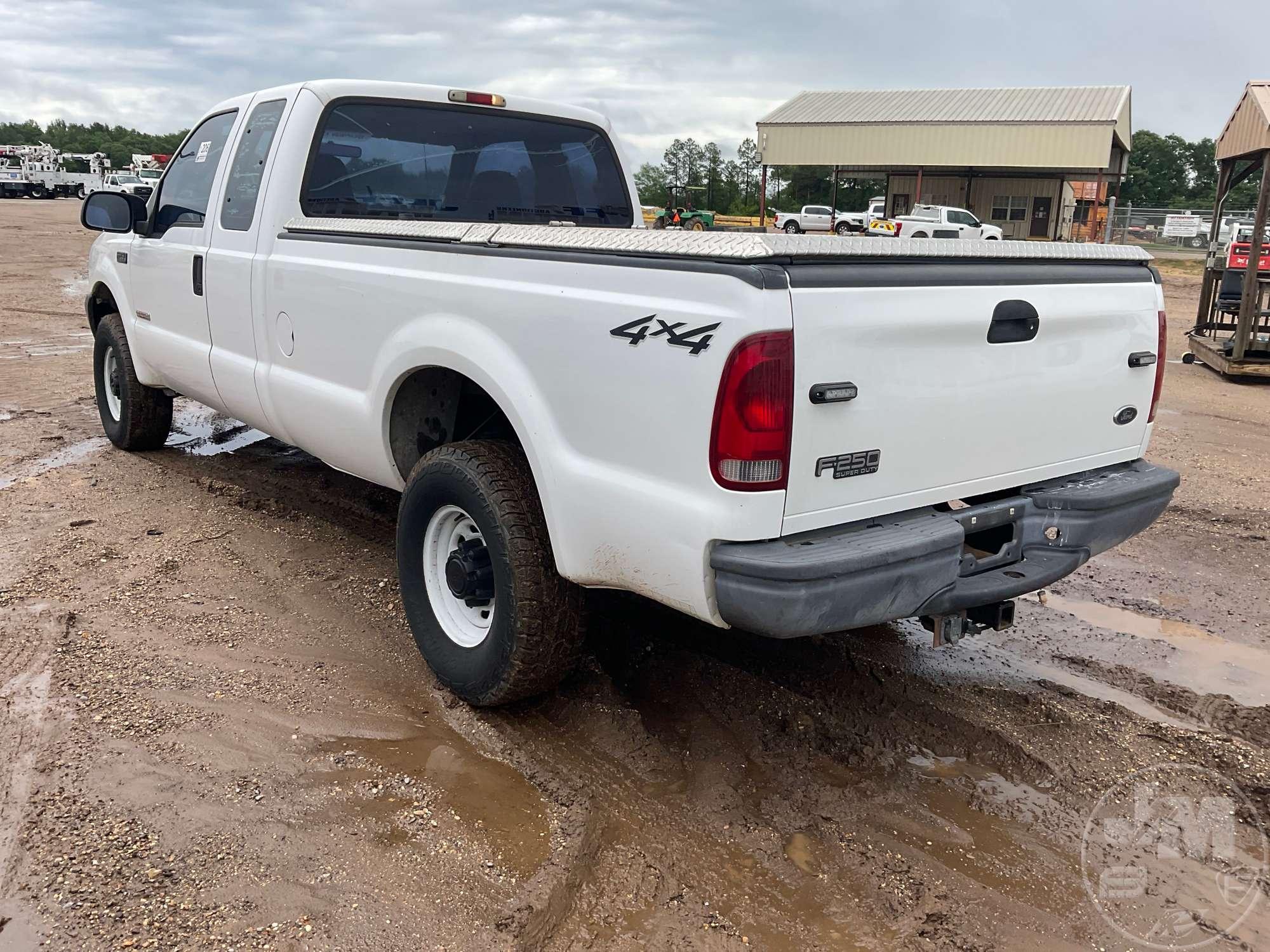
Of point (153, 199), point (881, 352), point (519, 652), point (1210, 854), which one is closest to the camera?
point (881, 352)

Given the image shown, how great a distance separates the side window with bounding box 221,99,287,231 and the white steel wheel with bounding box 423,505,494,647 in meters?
1.88

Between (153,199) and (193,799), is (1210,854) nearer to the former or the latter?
(193,799)

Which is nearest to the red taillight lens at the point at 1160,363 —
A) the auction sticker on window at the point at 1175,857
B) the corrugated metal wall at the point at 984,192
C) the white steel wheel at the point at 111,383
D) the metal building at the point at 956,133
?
the auction sticker on window at the point at 1175,857

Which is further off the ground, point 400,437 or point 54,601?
point 400,437

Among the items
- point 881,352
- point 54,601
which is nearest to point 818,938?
point 881,352

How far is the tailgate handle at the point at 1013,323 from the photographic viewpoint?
2.86 m

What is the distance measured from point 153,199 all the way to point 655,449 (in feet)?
14.0

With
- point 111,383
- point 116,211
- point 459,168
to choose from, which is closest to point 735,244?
point 459,168

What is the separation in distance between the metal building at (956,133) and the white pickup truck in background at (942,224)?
0.79 meters

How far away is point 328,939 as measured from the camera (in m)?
2.38

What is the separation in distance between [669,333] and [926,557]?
0.93 meters

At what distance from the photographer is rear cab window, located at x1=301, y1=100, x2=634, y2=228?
14.5 feet

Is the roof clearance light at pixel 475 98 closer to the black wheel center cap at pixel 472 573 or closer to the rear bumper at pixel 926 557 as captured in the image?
the black wheel center cap at pixel 472 573

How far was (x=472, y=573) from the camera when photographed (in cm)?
332
